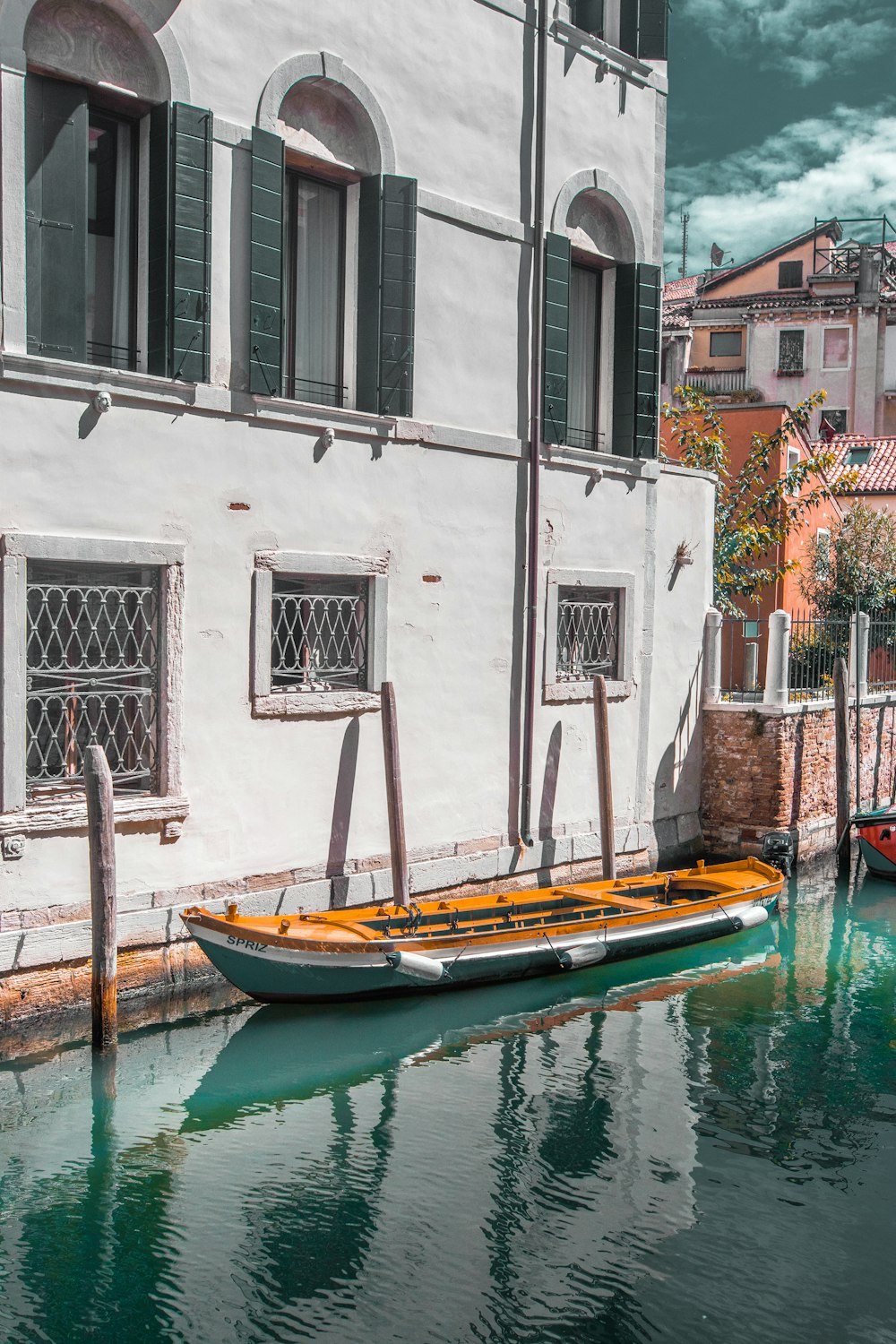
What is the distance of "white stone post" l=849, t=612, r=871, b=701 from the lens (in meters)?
15.0

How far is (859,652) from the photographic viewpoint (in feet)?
49.6

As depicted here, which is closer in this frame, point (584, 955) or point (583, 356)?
point (584, 955)

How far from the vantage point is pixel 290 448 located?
28.9 ft

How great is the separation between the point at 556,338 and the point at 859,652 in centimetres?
630

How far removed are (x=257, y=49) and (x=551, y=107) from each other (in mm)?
3181

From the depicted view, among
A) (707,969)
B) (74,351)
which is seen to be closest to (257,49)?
(74,351)

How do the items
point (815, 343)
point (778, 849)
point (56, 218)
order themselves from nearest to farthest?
point (56, 218), point (778, 849), point (815, 343)

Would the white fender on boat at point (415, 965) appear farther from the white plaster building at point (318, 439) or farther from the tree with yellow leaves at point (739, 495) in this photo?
the tree with yellow leaves at point (739, 495)

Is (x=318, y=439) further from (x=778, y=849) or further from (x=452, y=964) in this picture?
(x=778, y=849)

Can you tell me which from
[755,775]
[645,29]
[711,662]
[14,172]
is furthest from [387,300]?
[755,775]

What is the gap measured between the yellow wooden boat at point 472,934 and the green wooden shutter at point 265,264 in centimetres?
355

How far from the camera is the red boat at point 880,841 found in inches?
530

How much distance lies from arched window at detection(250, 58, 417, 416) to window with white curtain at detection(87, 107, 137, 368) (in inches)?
43.8

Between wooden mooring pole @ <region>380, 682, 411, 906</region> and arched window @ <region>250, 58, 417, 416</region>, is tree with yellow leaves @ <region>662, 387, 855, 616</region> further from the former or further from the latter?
wooden mooring pole @ <region>380, 682, 411, 906</region>
